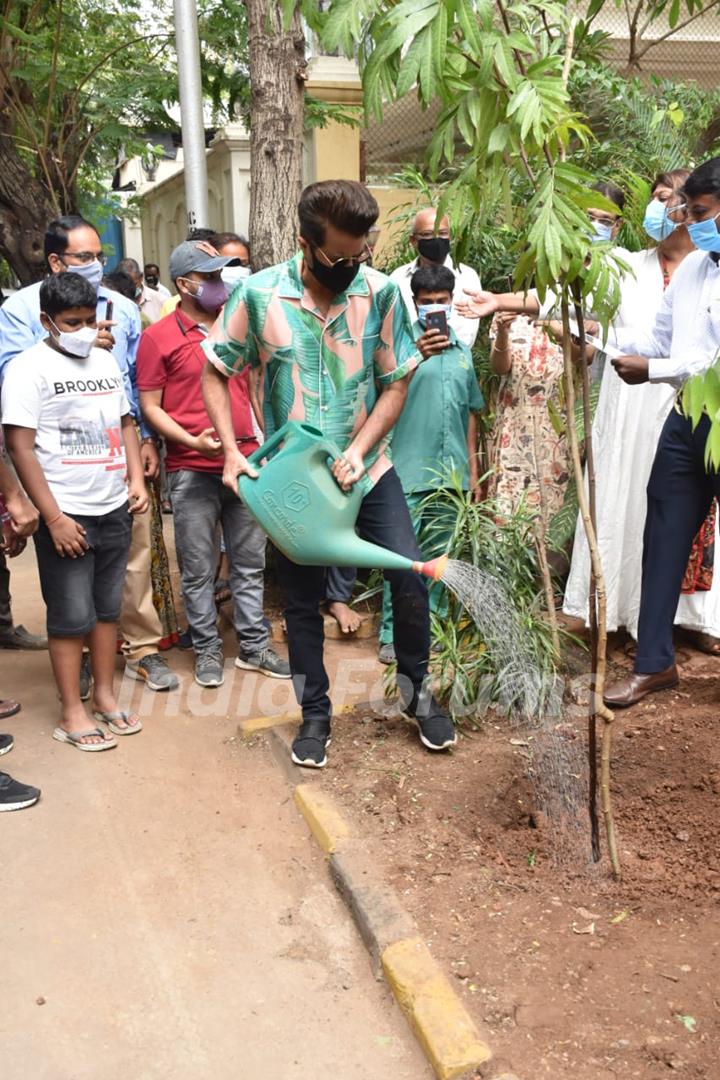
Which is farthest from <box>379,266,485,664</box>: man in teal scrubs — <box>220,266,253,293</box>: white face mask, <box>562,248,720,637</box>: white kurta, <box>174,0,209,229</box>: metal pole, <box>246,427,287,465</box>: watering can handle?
<box>174,0,209,229</box>: metal pole

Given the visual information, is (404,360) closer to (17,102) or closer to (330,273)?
(330,273)

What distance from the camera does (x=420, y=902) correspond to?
2789mm

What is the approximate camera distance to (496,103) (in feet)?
7.34

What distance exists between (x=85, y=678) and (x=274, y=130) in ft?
9.83

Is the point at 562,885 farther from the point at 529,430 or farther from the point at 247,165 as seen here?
the point at 247,165

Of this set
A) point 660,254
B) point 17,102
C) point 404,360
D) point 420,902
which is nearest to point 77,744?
point 420,902

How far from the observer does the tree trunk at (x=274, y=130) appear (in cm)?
510

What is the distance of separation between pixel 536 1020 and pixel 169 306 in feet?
12.7

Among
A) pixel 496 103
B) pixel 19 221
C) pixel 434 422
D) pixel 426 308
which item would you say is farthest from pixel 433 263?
pixel 19 221

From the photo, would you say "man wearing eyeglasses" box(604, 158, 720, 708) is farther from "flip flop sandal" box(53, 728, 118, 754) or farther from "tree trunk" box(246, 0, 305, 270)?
"tree trunk" box(246, 0, 305, 270)

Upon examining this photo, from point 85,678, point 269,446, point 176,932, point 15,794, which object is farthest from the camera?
point 85,678

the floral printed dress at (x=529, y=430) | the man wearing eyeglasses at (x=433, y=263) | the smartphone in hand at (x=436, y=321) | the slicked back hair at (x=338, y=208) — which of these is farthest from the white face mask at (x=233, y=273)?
the slicked back hair at (x=338, y=208)

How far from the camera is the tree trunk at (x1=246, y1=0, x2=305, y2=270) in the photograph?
5098 mm

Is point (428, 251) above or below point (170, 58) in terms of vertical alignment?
below
